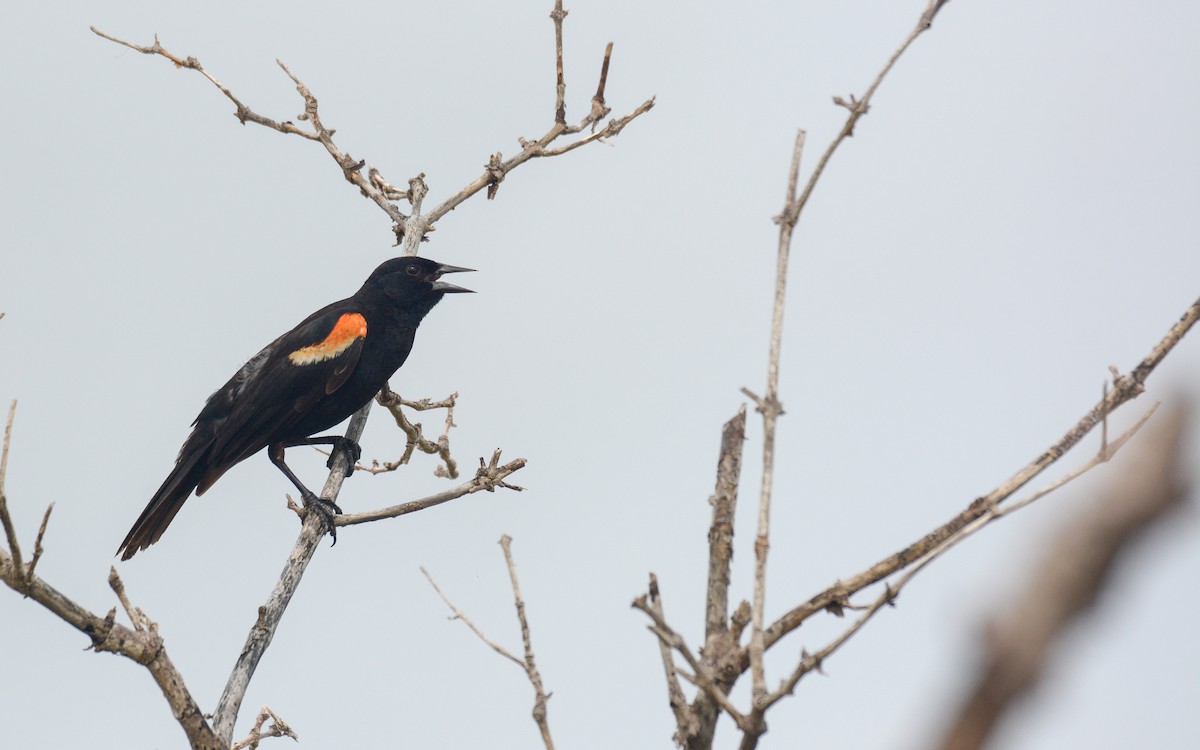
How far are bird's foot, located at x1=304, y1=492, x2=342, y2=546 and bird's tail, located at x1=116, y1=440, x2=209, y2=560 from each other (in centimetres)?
83

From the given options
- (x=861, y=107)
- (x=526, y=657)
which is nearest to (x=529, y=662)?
(x=526, y=657)

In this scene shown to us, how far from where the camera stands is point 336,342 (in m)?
6.89

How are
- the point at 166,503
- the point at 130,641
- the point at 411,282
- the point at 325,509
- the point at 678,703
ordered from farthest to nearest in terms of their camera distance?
the point at 411,282
the point at 166,503
the point at 325,509
the point at 130,641
the point at 678,703

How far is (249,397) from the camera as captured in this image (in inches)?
269

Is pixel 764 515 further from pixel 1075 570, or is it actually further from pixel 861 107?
pixel 1075 570

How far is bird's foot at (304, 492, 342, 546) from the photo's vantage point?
18.5 feet

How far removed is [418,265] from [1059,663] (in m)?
6.97

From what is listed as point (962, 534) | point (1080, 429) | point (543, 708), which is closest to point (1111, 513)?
point (962, 534)

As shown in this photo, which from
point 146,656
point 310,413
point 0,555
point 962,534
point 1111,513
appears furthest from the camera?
point 310,413

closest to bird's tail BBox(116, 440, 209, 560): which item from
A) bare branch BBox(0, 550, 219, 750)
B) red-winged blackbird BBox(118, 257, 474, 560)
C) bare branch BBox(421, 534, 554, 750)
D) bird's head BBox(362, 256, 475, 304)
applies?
red-winged blackbird BBox(118, 257, 474, 560)

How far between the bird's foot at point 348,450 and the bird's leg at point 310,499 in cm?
24

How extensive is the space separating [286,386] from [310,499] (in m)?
0.88

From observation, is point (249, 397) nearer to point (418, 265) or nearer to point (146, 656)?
point (418, 265)

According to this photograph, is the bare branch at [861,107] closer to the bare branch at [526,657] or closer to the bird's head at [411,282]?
the bare branch at [526,657]
